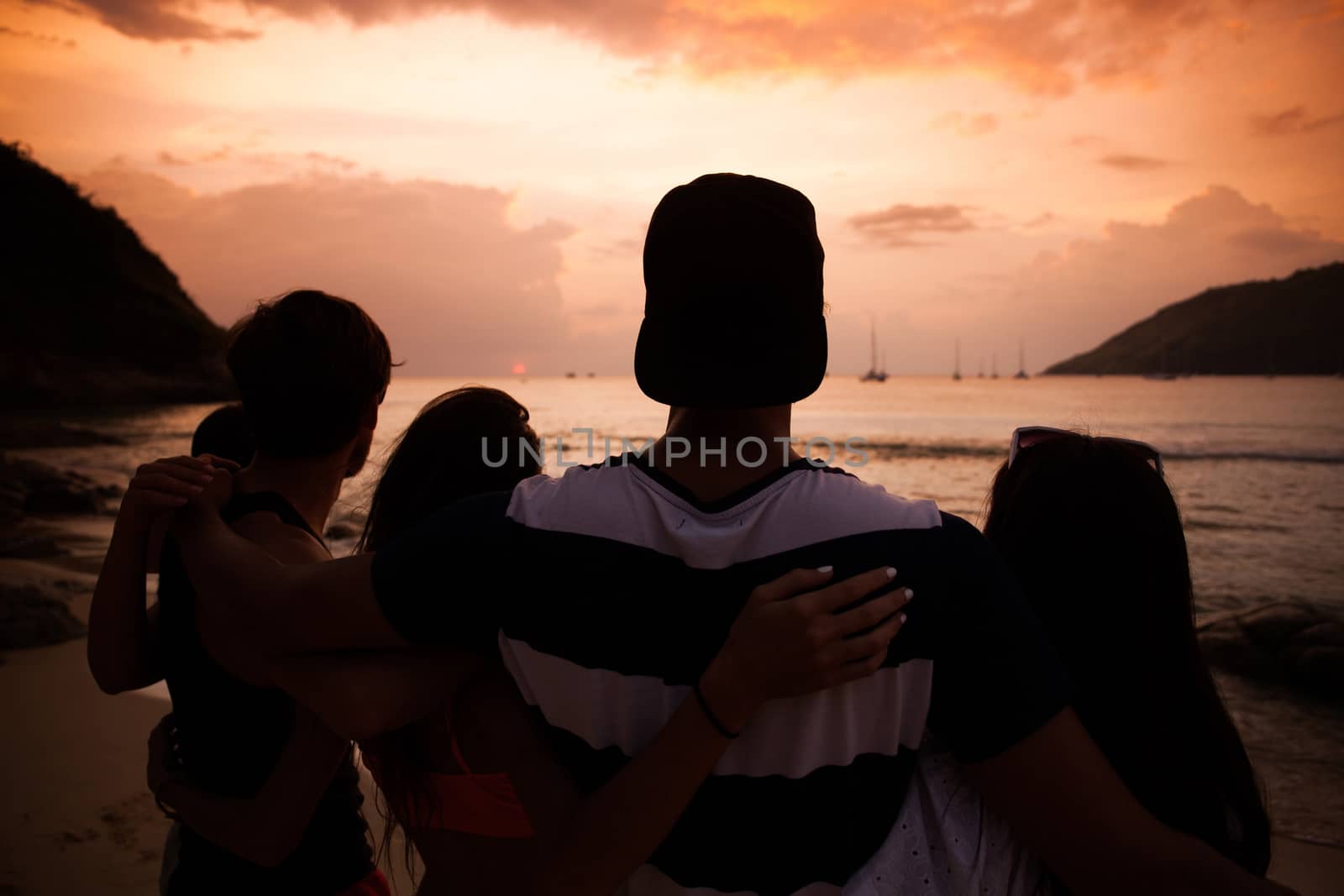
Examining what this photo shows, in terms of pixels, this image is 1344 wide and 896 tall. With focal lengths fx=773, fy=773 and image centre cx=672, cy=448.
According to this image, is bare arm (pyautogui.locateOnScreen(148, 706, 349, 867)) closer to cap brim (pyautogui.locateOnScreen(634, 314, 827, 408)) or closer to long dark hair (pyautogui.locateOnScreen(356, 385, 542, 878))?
long dark hair (pyautogui.locateOnScreen(356, 385, 542, 878))

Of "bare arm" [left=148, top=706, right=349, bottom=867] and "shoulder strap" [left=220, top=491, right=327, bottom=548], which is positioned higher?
"shoulder strap" [left=220, top=491, right=327, bottom=548]

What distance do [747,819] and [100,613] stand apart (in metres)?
1.71

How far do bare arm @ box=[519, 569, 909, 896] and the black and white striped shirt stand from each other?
6 centimetres

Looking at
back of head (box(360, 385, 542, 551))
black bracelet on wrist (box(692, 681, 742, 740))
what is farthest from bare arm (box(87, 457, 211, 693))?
black bracelet on wrist (box(692, 681, 742, 740))

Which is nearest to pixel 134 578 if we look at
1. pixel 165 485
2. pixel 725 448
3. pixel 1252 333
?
pixel 165 485

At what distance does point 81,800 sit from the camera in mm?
4070

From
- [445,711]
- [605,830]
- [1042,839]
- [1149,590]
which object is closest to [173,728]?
[445,711]

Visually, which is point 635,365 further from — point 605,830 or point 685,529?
point 605,830

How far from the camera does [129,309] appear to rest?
5381cm

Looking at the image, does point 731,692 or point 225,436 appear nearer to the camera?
point 731,692

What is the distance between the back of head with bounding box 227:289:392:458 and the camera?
1.75 meters

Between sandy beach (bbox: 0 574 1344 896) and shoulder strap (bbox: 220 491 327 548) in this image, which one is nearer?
shoulder strap (bbox: 220 491 327 548)

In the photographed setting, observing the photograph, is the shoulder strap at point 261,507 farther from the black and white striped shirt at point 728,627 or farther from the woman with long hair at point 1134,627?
the woman with long hair at point 1134,627

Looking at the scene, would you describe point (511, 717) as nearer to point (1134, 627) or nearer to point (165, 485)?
point (165, 485)
